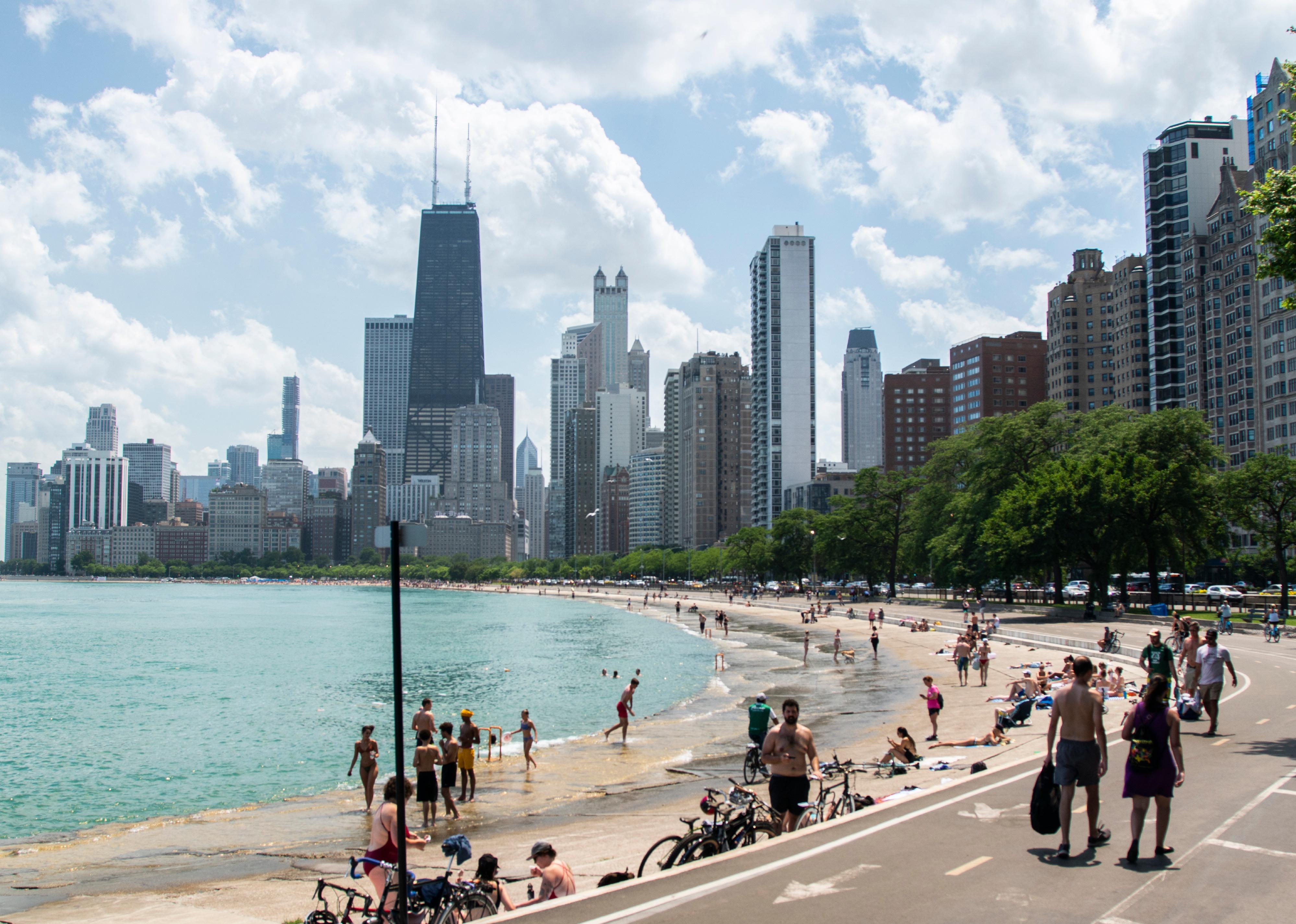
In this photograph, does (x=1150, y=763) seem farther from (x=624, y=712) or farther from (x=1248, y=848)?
(x=624, y=712)

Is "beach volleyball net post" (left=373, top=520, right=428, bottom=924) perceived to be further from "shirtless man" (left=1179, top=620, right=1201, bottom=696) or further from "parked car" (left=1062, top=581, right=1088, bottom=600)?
"parked car" (left=1062, top=581, right=1088, bottom=600)

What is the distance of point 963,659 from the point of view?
37344mm

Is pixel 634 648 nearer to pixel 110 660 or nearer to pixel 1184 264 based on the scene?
pixel 110 660

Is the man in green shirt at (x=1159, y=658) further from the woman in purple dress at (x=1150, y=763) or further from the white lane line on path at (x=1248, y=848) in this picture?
the woman in purple dress at (x=1150, y=763)

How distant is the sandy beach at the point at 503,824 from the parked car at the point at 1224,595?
1484 inches

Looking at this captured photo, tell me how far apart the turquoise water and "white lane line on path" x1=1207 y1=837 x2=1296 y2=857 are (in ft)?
69.7

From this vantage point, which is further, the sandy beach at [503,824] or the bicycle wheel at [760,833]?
the sandy beach at [503,824]

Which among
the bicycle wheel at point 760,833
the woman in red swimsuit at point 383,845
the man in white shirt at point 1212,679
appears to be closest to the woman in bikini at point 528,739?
the woman in red swimsuit at point 383,845

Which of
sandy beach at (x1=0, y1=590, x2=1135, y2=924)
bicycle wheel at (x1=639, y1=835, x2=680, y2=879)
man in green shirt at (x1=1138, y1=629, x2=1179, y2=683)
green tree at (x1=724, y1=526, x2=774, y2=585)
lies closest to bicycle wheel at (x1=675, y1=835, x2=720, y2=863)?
bicycle wheel at (x1=639, y1=835, x2=680, y2=879)

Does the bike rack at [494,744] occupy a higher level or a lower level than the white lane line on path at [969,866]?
lower

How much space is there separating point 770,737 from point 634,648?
57.8m

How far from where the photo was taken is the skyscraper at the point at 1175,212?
436 feet

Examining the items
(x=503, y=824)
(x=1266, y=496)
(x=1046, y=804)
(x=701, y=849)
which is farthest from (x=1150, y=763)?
(x=1266, y=496)

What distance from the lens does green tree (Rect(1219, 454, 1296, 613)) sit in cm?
6328
